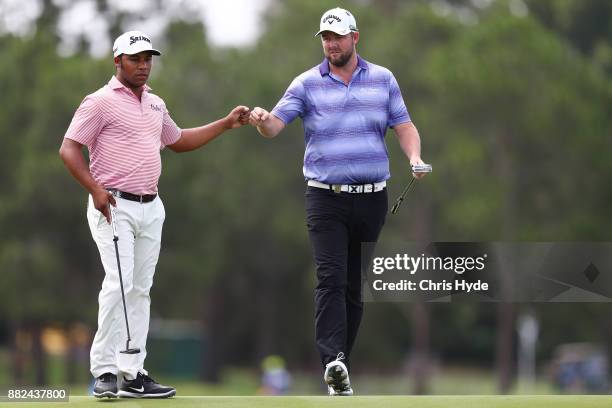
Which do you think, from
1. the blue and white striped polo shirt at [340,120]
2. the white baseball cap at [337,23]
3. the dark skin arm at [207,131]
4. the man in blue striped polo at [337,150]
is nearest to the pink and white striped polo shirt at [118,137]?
the dark skin arm at [207,131]

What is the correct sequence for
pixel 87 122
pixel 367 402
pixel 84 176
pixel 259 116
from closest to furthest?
pixel 367 402 → pixel 84 176 → pixel 87 122 → pixel 259 116

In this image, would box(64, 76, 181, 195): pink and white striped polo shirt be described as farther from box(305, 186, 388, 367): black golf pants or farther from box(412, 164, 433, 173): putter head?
box(412, 164, 433, 173): putter head

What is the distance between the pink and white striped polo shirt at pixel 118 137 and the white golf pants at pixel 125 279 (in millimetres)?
164

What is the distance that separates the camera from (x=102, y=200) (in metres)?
9.30

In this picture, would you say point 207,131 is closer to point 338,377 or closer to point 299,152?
point 338,377

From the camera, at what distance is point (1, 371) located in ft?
205

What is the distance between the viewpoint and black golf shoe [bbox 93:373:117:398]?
9273mm

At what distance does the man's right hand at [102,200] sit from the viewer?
9297 millimetres

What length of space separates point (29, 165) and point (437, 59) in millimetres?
13941

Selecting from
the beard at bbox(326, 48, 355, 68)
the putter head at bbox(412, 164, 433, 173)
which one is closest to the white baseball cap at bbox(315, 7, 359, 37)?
the beard at bbox(326, 48, 355, 68)

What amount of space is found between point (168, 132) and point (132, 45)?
0.84m

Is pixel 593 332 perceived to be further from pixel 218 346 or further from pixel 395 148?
pixel 218 346

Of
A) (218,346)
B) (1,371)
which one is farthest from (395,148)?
(1,371)

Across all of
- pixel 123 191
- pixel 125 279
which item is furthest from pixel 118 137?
pixel 125 279
